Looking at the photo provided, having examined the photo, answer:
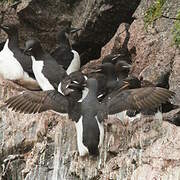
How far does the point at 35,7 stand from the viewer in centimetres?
→ 1658

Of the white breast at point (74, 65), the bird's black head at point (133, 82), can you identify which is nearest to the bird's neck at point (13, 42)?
the white breast at point (74, 65)

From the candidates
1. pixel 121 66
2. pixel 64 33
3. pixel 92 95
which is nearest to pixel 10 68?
pixel 64 33

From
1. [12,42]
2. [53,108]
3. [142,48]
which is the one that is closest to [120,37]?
[142,48]

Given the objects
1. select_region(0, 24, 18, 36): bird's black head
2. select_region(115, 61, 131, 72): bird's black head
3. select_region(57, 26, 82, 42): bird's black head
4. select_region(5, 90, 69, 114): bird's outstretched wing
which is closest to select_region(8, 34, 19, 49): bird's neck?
select_region(0, 24, 18, 36): bird's black head

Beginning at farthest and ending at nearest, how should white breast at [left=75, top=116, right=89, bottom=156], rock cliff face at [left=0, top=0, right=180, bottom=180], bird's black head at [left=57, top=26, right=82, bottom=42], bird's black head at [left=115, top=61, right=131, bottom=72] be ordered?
bird's black head at [left=57, top=26, right=82, bottom=42] → bird's black head at [left=115, top=61, right=131, bottom=72] → white breast at [left=75, top=116, right=89, bottom=156] → rock cliff face at [left=0, top=0, right=180, bottom=180]

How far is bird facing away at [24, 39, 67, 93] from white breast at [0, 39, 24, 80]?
235 mm

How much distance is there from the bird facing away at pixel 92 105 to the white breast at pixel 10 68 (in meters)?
1.33

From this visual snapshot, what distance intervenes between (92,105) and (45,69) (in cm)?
182

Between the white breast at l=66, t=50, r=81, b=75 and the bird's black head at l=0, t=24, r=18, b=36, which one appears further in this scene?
the bird's black head at l=0, t=24, r=18, b=36

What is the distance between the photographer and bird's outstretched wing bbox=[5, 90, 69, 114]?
45.1 ft

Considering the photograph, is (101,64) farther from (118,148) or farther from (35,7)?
(118,148)

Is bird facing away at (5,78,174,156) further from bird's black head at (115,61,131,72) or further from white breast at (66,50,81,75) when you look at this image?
Answer: white breast at (66,50,81,75)

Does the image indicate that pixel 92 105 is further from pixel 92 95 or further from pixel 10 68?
pixel 10 68

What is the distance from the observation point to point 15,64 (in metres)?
15.4
